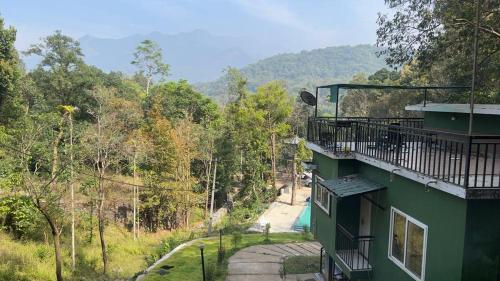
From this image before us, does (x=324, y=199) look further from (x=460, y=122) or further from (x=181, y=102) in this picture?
(x=181, y=102)

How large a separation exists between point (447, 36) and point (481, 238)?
35.3 ft

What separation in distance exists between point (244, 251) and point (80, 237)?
916cm

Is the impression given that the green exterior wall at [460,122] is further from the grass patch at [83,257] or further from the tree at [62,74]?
the tree at [62,74]

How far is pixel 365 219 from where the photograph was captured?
9.62 meters

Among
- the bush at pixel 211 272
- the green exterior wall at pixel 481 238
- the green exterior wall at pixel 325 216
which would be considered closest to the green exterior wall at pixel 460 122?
the green exterior wall at pixel 325 216

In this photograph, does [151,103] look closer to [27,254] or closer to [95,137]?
[95,137]

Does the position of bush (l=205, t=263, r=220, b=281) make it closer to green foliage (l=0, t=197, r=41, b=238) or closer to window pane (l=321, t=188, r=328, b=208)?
window pane (l=321, t=188, r=328, b=208)

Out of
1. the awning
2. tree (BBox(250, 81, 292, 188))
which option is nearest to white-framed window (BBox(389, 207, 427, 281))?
the awning

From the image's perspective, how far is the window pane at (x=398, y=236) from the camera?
7.49 metres

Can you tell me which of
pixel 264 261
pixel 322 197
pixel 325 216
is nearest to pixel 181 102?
pixel 264 261

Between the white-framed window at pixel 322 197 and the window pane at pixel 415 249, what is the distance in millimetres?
3096

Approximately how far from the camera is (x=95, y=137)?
19.0 metres

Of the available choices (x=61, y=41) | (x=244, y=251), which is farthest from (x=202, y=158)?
(x=61, y=41)

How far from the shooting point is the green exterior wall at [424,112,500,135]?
8.82m
